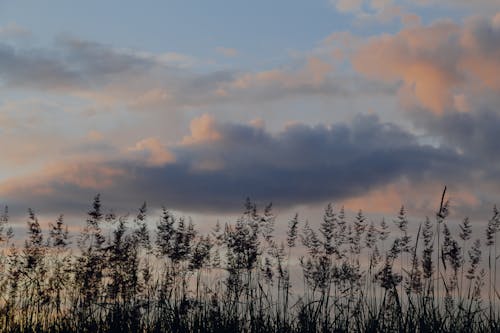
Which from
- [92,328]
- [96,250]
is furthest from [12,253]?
[92,328]

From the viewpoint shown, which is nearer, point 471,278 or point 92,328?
point 92,328

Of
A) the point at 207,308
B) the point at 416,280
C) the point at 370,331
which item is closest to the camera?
the point at 370,331

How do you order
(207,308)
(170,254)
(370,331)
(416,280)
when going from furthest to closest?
(170,254)
(416,280)
(207,308)
(370,331)

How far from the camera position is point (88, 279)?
26.4 ft

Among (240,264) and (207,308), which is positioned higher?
(240,264)

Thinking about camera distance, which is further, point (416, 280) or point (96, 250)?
point (96, 250)

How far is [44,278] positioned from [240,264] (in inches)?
104

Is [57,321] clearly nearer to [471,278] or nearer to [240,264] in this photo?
[240,264]

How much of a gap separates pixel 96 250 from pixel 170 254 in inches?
38.5

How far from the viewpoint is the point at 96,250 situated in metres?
8.28

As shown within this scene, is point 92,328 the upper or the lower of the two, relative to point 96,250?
lower

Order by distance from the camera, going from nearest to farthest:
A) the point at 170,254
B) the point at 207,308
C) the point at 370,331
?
the point at 370,331, the point at 207,308, the point at 170,254

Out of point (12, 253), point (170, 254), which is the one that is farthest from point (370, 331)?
point (12, 253)

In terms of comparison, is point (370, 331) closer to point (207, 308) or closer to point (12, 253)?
point (207, 308)
